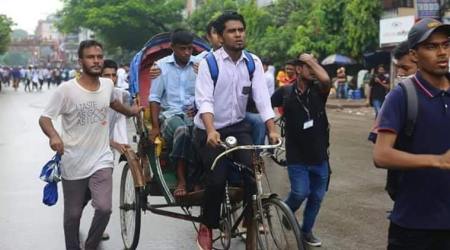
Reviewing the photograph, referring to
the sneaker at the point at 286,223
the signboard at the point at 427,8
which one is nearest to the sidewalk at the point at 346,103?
the signboard at the point at 427,8

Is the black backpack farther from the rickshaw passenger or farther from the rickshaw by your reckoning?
the rickshaw passenger

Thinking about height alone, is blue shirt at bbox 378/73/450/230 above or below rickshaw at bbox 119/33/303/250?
above

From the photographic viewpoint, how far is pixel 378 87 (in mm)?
14875

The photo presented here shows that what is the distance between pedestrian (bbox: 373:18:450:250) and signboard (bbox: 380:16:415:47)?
2253cm

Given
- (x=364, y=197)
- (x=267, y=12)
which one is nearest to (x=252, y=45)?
(x=267, y=12)

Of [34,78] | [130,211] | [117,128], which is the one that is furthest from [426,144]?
[34,78]

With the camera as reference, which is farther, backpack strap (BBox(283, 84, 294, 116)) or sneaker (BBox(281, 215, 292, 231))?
backpack strap (BBox(283, 84, 294, 116))

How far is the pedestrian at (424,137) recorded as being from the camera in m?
3.01

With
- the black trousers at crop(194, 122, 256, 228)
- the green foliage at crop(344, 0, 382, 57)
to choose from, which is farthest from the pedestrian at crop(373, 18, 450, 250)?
the green foliage at crop(344, 0, 382, 57)

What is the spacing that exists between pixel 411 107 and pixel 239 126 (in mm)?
2216

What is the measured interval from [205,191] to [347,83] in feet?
86.8

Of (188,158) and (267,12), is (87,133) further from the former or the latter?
(267,12)

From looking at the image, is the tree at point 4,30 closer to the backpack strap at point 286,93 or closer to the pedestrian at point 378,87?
the pedestrian at point 378,87

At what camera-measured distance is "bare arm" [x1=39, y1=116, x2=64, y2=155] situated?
4.77m
